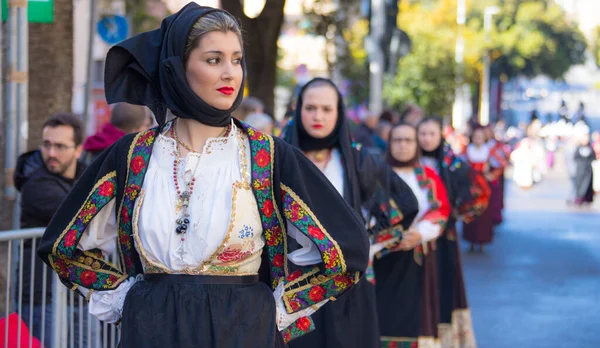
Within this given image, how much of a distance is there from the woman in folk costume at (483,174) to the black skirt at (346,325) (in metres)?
9.63

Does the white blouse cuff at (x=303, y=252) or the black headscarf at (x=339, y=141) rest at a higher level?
the black headscarf at (x=339, y=141)

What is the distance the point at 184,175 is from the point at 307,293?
1.81 feet

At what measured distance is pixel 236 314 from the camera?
3521 mm

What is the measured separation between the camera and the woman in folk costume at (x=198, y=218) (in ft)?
11.6

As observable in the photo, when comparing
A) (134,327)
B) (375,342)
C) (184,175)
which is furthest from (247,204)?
(375,342)

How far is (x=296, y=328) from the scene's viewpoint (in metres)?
3.86

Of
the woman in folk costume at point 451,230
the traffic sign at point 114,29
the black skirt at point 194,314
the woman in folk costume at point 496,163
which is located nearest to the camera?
the black skirt at point 194,314

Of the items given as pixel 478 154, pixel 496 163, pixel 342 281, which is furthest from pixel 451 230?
pixel 496 163

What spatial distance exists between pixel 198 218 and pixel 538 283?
9.93 meters

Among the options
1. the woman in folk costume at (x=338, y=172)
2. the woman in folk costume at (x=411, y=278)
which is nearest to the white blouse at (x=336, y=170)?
the woman in folk costume at (x=338, y=172)

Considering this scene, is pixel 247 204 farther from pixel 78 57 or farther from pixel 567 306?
pixel 78 57

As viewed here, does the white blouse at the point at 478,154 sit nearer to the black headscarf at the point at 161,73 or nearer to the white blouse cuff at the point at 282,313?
the white blouse cuff at the point at 282,313

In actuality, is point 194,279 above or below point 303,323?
above

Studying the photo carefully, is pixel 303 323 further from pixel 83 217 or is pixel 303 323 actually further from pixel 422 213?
pixel 422 213
